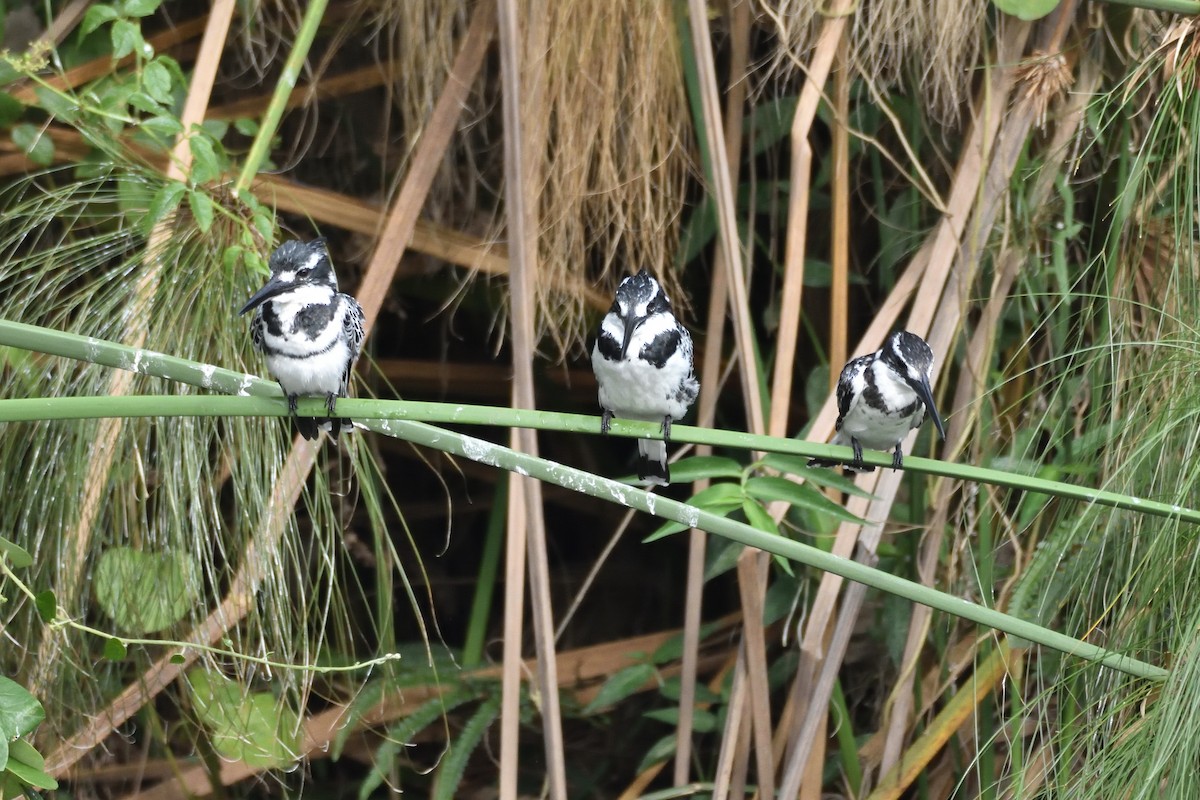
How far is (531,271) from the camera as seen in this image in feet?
7.19

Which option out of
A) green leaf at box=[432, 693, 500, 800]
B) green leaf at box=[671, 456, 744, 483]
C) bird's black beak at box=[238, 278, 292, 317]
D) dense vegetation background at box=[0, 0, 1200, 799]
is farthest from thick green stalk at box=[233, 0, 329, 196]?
green leaf at box=[432, 693, 500, 800]

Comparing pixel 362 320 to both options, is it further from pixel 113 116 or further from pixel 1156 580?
pixel 1156 580

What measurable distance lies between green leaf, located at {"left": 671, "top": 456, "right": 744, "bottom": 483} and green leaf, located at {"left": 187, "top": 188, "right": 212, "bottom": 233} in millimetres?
769

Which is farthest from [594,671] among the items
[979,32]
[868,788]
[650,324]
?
[979,32]

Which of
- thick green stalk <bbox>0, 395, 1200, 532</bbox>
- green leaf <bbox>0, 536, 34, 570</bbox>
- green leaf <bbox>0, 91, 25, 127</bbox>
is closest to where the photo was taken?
thick green stalk <bbox>0, 395, 1200, 532</bbox>

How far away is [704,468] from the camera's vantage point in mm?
1954

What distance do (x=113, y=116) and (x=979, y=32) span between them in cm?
148

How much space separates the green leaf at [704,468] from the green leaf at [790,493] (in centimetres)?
4

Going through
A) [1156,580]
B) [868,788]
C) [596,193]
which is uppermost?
[596,193]

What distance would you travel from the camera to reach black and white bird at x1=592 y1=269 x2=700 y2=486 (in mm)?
2107

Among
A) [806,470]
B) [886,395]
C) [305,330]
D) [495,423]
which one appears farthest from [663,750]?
[495,423]

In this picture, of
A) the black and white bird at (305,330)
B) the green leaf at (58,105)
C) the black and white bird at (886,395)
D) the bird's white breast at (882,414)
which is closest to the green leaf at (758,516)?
the black and white bird at (886,395)

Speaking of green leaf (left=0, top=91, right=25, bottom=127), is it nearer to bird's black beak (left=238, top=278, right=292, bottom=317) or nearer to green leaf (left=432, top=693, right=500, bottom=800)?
bird's black beak (left=238, top=278, right=292, bottom=317)

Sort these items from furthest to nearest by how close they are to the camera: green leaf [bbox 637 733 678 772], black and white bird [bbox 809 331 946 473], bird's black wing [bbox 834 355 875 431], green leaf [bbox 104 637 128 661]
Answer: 1. green leaf [bbox 637 733 678 772]
2. bird's black wing [bbox 834 355 875 431]
3. black and white bird [bbox 809 331 946 473]
4. green leaf [bbox 104 637 128 661]
